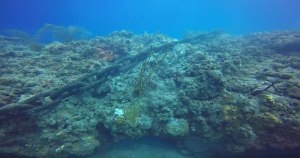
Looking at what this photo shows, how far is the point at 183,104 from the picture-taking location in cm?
614

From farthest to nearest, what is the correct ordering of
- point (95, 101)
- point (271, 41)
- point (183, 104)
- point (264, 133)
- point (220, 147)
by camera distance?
point (271, 41) < point (95, 101) < point (183, 104) < point (220, 147) < point (264, 133)

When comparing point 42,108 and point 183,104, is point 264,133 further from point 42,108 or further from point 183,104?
point 42,108

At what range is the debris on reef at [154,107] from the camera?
525 centimetres

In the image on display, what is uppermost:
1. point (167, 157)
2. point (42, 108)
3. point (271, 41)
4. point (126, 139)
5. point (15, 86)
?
point (271, 41)

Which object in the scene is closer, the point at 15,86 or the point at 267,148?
the point at 267,148

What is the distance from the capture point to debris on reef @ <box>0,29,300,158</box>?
5.25m

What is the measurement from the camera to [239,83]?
6.39 m

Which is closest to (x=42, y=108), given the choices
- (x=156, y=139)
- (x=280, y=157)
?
(x=156, y=139)

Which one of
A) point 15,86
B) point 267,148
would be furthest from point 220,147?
point 15,86

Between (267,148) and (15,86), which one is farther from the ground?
(15,86)

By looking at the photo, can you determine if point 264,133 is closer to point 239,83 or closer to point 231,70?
point 239,83

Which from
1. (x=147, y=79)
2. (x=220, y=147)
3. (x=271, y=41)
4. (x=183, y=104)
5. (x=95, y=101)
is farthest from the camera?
(x=271, y=41)

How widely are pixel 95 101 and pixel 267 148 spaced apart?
444cm

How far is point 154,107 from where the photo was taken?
6.14 m
